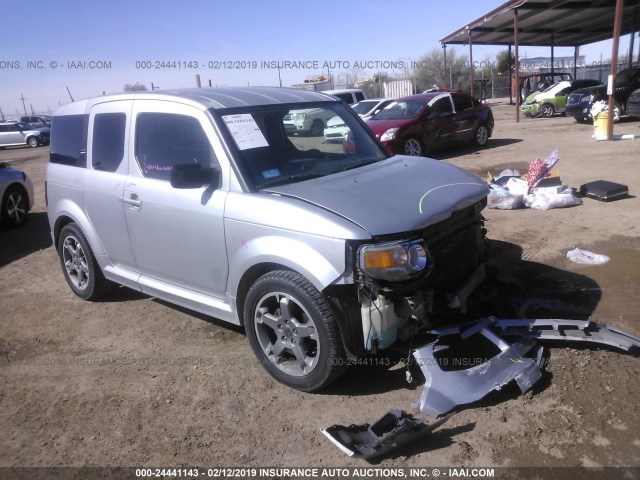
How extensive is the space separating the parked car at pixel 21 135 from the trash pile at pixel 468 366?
102 ft

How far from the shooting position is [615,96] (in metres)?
16.7

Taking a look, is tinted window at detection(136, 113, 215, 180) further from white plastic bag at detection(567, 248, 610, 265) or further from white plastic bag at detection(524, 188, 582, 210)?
white plastic bag at detection(524, 188, 582, 210)

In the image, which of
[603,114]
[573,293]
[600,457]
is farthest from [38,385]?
[603,114]

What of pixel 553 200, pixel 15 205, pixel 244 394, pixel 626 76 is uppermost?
pixel 626 76

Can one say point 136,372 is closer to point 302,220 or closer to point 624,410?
point 302,220

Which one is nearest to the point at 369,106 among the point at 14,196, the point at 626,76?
the point at 626,76

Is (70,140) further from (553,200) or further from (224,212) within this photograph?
(553,200)

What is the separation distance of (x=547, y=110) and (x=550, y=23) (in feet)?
20.6

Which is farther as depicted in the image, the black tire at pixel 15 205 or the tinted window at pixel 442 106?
the tinted window at pixel 442 106

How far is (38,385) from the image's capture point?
151 inches

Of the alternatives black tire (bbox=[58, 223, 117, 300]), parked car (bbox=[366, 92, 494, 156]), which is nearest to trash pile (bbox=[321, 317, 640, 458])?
black tire (bbox=[58, 223, 117, 300])

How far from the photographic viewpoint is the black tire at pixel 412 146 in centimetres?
1205

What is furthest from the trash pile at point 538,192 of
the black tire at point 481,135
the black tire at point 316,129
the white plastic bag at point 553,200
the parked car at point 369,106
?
the parked car at point 369,106

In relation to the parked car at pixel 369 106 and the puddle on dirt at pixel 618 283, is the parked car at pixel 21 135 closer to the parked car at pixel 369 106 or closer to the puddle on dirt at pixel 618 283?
the parked car at pixel 369 106
